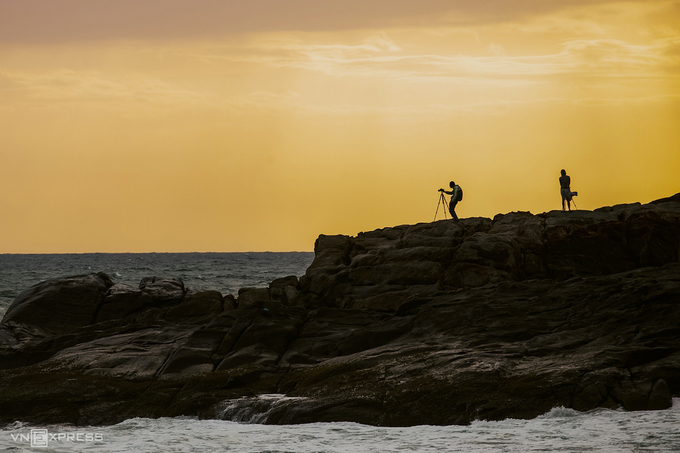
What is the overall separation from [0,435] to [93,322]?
1190cm

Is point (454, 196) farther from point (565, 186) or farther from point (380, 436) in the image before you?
point (380, 436)

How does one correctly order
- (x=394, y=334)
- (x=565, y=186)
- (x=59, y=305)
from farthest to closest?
(x=565, y=186) → (x=59, y=305) → (x=394, y=334)

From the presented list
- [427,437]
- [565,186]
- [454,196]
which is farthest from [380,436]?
[565,186]

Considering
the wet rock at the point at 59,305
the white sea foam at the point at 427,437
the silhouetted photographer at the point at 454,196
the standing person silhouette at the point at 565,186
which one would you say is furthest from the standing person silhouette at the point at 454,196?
the white sea foam at the point at 427,437

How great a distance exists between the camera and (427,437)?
48.6 feet

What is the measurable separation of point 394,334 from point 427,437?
6.37 metres

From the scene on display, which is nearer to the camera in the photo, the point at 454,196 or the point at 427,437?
the point at 427,437

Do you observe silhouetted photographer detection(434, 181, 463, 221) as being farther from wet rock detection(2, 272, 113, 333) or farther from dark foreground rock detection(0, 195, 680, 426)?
wet rock detection(2, 272, 113, 333)

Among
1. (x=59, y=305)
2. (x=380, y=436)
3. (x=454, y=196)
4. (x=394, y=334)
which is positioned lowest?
(x=380, y=436)

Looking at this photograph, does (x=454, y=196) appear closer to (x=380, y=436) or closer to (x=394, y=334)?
(x=394, y=334)

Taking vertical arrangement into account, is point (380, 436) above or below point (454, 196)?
below

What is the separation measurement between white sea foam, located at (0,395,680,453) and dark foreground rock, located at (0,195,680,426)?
50cm

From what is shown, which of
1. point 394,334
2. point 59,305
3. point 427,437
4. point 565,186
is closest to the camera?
point 427,437

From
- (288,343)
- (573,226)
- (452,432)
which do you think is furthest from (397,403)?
(573,226)
